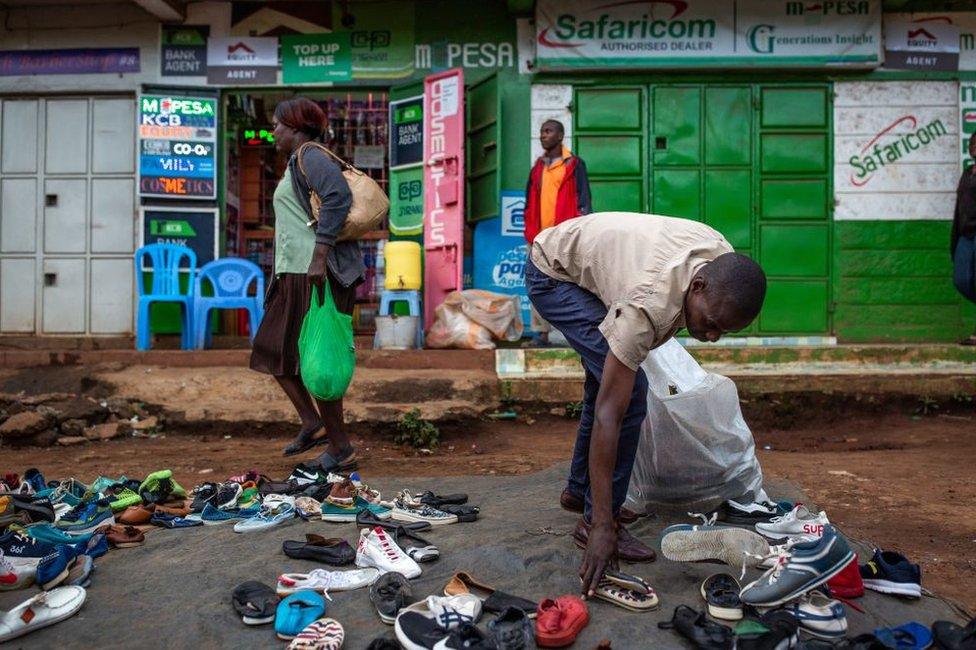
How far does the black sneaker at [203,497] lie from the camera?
352cm

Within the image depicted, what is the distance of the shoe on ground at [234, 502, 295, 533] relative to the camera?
320 centimetres

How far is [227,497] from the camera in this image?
3594 mm

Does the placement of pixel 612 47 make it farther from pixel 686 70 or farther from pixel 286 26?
pixel 286 26

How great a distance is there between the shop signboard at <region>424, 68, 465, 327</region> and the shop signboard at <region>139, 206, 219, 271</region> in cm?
215

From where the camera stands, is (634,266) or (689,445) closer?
(634,266)

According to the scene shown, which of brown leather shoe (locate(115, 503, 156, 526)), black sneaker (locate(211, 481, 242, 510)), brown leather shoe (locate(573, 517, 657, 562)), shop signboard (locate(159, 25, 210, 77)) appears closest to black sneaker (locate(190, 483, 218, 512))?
black sneaker (locate(211, 481, 242, 510))

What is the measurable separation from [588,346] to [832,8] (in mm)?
6740

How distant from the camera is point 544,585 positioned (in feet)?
8.34

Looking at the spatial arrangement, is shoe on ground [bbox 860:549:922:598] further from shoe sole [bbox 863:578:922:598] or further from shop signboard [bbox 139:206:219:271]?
shop signboard [bbox 139:206:219:271]

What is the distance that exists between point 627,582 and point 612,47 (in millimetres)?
6667

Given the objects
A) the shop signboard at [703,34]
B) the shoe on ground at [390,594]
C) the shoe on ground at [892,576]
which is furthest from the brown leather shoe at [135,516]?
the shop signboard at [703,34]

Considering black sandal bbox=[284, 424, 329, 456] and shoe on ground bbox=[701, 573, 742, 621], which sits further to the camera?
black sandal bbox=[284, 424, 329, 456]

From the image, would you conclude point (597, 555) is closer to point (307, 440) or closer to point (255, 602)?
point (255, 602)

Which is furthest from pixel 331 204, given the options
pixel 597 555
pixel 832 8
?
pixel 832 8
